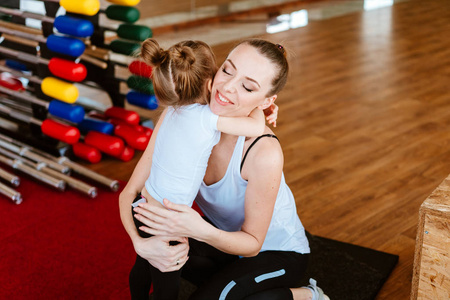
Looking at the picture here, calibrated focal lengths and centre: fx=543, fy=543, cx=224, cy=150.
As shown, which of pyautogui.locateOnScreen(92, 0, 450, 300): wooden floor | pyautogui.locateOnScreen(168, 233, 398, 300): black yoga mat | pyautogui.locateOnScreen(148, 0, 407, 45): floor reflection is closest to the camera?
pyautogui.locateOnScreen(168, 233, 398, 300): black yoga mat

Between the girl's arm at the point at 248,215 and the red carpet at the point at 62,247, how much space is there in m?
0.72

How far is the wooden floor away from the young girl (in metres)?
0.28

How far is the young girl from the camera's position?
146cm

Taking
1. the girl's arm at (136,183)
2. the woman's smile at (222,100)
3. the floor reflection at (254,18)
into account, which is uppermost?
the woman's smile at (222,100)

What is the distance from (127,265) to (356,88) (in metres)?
2.64

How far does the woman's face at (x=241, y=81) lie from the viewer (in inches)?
58.6

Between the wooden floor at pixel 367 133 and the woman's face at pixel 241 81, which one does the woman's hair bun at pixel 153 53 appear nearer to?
the woman's face at pixel 241 81

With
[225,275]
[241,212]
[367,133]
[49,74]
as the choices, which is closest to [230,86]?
[241,212]

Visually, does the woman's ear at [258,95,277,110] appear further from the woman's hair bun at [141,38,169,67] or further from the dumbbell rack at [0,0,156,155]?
the dumbbell rack at [0,0,156,155]

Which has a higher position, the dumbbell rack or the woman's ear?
the woman's ear

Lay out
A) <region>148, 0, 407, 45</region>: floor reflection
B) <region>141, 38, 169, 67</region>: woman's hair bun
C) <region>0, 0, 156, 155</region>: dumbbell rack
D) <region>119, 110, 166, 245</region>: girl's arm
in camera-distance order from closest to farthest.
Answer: <region>141, 38, 169, 67</region>: woman's hair bun → <region>119, 110, 166, 245</region>: girl's arm → <region>0, 0, 156, 155</region>: dumbbell rack → <region>148, 0, 407, 45</region>: floor reflection

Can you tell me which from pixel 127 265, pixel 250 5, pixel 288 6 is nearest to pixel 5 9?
pixel 127 265

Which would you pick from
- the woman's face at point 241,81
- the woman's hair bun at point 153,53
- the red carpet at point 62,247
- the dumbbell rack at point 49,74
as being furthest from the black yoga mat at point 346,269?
the dumbbell rack at point 49,74

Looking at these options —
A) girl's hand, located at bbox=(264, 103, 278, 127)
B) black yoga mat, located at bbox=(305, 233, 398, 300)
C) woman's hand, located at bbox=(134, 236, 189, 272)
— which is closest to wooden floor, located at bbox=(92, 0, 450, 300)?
→ black yoga mat, located at bbox=(305, 233, 398, 300)
